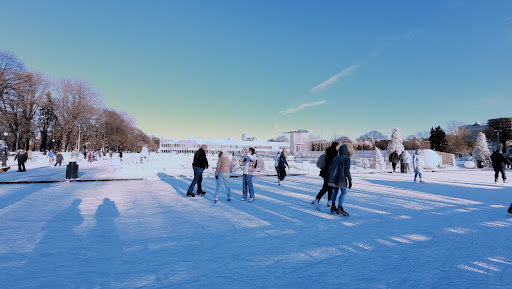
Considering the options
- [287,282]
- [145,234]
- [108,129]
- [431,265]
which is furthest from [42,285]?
[108,129]

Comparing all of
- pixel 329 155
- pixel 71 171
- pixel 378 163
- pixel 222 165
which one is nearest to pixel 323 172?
pixel 329 155

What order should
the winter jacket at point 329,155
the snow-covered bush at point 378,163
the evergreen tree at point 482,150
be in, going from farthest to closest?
the evergreen tree at point 482,150
the snow-covered bush at point 378,163
the winter jacket at point 329,155

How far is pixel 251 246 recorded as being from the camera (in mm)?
3561

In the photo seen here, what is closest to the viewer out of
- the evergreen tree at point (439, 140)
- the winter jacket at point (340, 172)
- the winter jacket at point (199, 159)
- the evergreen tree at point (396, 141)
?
the winter jacket at point (340, 172)

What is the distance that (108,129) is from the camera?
54344 millimetres

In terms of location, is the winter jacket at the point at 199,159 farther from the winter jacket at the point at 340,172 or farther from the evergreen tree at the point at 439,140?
A: the evergreen tree at the point at 439,140

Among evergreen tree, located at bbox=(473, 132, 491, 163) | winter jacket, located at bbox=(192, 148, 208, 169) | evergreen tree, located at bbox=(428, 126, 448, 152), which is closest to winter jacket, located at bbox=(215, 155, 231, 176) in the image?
winter jacket, located at bbox=(192, 148, 208, 169)

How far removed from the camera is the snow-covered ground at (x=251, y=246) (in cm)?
262

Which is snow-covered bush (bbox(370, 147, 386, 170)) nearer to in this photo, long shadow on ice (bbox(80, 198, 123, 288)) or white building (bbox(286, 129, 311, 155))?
long shadow on ice (bbox(80, 198, 123, 288))

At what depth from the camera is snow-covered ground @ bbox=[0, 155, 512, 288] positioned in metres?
2.62

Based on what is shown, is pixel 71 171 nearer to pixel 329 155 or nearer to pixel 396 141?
pixel 329 155

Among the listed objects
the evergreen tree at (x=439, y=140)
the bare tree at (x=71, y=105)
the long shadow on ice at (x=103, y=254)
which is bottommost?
the long shadow on ice at (x=103, y=254)

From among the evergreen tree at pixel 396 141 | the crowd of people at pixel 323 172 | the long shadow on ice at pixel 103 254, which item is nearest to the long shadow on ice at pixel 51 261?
the long shadow on ice at pixel 103 254

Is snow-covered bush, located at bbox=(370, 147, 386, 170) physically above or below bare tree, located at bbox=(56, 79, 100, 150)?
below
